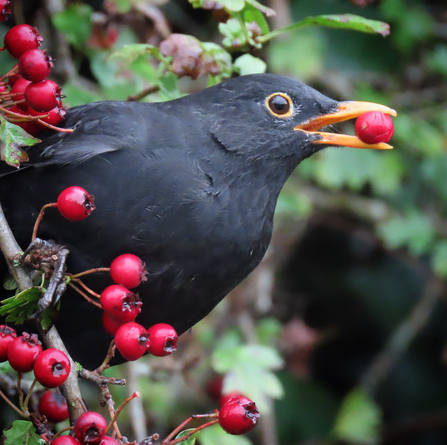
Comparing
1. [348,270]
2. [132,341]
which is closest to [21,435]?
[132,341]

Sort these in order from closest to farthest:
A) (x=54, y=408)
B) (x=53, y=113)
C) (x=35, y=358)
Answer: (x=35, y=358) → (x=53, y=113) → (x=54, y=408)

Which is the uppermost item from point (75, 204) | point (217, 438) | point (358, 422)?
point (75, 204)

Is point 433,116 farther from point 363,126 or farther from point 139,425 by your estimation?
point 139,425

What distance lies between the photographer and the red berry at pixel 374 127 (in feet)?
7.68

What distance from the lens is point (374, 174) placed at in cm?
448

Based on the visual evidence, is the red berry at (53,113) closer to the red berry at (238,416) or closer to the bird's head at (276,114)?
the bird's head at (276,114)

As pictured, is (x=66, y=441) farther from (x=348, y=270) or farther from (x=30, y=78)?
(x=348, y=270)

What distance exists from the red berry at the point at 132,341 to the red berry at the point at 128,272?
0.12 meters

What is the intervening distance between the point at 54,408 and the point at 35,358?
0.59 metres

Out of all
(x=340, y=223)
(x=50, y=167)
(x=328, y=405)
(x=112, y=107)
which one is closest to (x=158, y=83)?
(x=112, y=107)

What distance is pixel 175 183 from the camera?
2230mm

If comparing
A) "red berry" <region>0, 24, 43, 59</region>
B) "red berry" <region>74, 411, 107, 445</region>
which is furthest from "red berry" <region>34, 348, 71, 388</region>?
"red berry" <region>0, 24, 43, 59</region>

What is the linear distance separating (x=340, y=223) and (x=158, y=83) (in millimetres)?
2856

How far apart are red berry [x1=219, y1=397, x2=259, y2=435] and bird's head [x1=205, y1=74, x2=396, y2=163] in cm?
100
